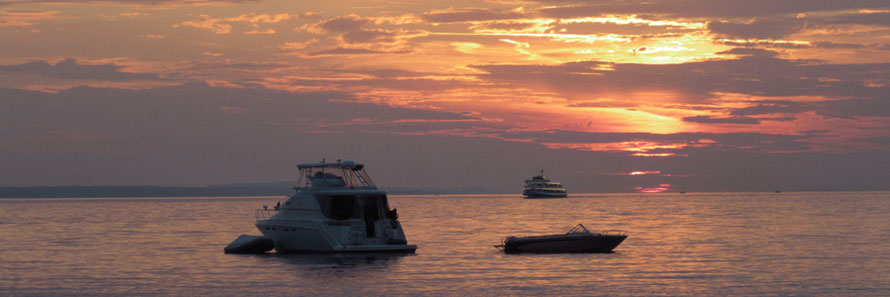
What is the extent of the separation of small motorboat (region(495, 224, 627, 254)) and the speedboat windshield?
34.5 ft

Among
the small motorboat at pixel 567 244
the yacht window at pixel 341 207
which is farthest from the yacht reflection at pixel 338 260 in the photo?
the small motorboat at pixel 567 244

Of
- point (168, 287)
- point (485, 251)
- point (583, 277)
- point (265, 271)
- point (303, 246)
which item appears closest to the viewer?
point (168, 287)

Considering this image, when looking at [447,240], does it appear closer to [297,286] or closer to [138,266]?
[138,266]

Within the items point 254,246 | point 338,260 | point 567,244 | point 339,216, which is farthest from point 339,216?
point 567,244

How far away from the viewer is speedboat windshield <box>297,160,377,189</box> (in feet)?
192

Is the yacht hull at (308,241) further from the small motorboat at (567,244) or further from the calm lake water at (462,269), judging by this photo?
the small motorboat at (567,244)

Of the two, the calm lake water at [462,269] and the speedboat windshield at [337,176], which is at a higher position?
the speedboat windshield at [337,176]

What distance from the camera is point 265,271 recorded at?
50.1 m

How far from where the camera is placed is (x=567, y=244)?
61438 mm

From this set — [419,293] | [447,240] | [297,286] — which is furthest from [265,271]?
[447,240]

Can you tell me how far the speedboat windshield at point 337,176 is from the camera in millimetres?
58438

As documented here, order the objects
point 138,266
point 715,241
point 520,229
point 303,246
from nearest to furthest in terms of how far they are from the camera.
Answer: point 138,266
point 303,246
point 715,241
point 520,229

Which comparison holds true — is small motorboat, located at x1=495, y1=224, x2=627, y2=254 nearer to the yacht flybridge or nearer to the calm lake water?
the calm lake water

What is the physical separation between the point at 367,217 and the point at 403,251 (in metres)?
3.00
